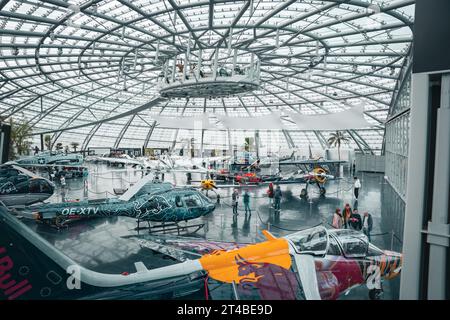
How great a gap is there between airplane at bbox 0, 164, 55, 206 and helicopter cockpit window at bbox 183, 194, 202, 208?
10.7 metres

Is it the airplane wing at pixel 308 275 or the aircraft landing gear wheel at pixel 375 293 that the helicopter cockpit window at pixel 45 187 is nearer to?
the airplane wing at pixel 308 275

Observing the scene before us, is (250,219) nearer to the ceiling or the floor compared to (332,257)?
nearer to the floor

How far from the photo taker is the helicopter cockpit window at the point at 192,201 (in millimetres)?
14477

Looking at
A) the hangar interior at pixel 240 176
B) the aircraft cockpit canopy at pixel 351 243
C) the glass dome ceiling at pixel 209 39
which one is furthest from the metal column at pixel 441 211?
the glass dome ceiling at pixel 209 39

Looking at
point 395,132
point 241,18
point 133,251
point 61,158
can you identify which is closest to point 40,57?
point 61,158

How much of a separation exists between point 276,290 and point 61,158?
3420 cm

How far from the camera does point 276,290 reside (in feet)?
23.6

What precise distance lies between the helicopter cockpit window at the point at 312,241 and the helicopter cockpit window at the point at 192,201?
8.06 meters

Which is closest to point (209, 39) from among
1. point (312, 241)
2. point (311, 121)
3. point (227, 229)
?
point (311, 121)

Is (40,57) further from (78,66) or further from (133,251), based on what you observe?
(133,251)

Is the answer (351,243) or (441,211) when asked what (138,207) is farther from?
(441,211)

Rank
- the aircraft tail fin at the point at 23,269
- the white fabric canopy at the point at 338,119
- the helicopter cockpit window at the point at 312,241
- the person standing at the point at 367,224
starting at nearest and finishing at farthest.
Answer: the aircraft tail fin at the point at 23,269 → the helicopter cockpit window at the point at 312,241 → the person standing at the point at 367,224 → the white fabric canopy at the point at 338,119
